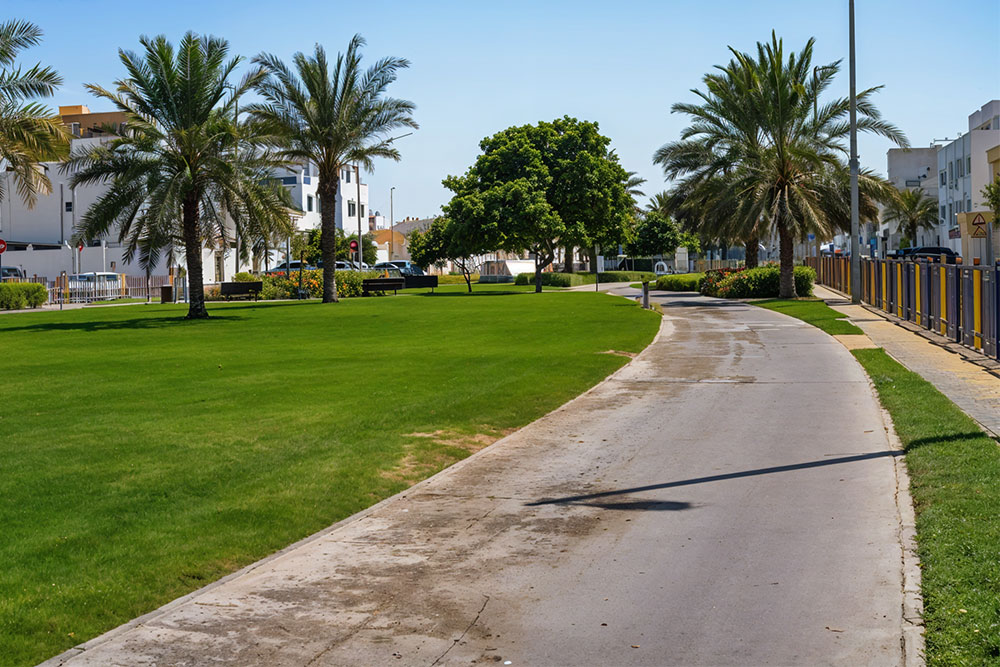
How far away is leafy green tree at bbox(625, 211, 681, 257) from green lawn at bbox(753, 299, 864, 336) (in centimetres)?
6332

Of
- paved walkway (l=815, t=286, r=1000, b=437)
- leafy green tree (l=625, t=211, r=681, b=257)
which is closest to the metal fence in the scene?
paved walkway (l=815, t=286, r=1000, b=437)

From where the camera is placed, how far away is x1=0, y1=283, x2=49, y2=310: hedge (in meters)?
40.0

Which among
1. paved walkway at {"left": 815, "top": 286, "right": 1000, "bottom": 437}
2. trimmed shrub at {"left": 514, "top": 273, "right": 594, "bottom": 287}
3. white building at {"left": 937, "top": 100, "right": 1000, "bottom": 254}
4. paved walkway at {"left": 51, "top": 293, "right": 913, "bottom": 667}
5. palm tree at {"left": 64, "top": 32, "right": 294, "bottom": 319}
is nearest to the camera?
paved walkway at {"left": 51, "top": 293, "right": 913, "bottom": 667}

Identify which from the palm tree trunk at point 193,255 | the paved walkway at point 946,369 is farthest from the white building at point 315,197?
the paved walkway at point 946,369

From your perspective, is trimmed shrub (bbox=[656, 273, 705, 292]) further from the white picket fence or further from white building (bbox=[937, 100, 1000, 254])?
the white picket fence

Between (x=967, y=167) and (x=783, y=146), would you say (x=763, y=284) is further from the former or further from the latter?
(x=967, y=167)

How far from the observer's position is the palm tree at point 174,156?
3084cm


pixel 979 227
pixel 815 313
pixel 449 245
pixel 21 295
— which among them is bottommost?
pixel 815 313

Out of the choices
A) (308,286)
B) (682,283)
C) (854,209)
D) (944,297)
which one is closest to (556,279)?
(682,283)

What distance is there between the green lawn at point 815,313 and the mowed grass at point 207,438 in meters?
4.58

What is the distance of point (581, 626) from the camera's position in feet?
18.0

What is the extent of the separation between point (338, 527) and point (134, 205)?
26.7m

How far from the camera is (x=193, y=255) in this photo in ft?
107

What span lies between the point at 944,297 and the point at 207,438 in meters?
15.2
